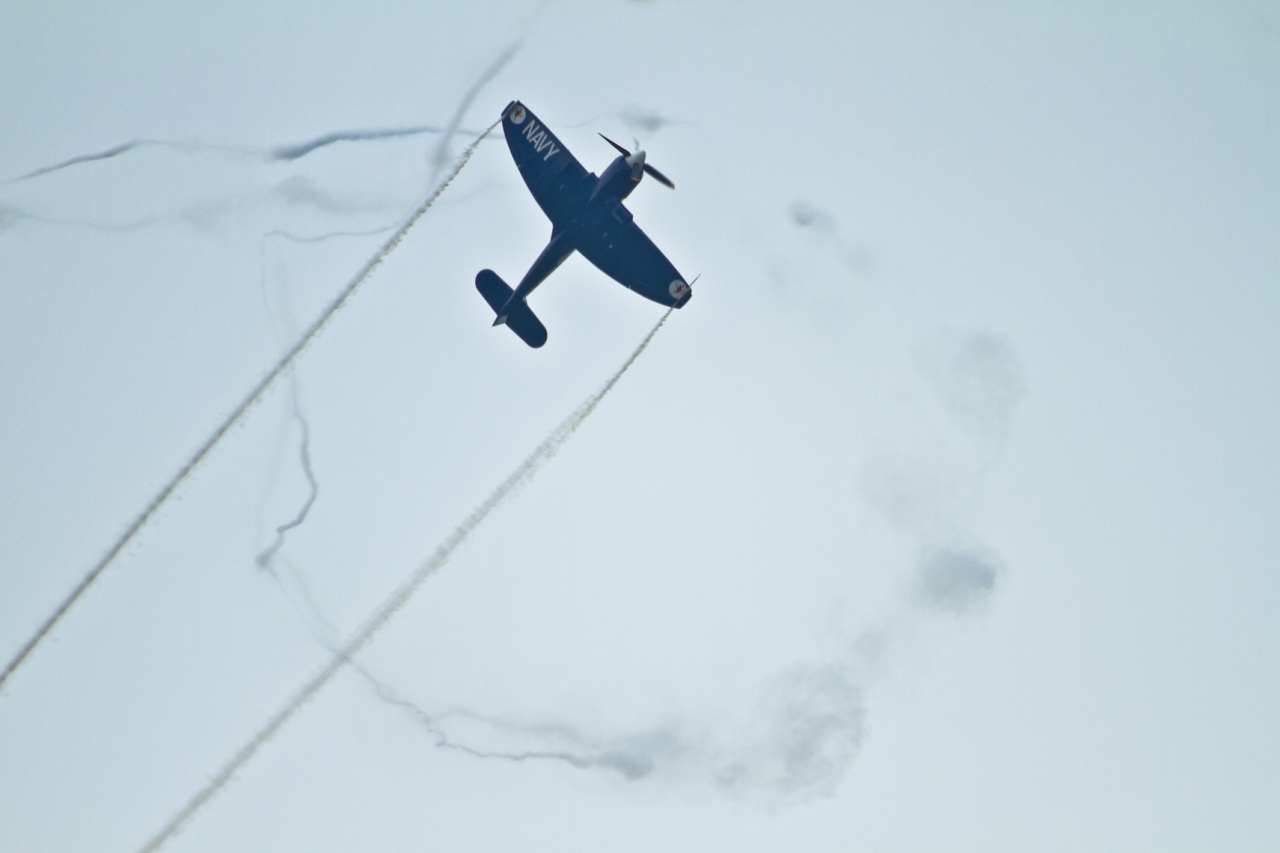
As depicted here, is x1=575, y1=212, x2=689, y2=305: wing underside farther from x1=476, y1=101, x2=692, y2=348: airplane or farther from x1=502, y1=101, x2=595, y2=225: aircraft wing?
x1=502, y1=101, x2=595, y2=225: aircraft wing

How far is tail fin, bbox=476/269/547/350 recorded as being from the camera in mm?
51656

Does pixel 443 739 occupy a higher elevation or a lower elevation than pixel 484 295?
lower

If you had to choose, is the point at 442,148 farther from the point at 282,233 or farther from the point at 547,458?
the point at 547,458

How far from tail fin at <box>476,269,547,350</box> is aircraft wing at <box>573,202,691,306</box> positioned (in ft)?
15.9

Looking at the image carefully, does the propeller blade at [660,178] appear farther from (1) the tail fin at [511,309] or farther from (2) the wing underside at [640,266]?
(1) the tail fin at [511,309]

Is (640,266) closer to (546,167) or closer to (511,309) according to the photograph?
(546,167)

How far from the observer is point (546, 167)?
48.5 metres

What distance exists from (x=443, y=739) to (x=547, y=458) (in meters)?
→ 15.3

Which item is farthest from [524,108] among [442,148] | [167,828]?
[167,828]

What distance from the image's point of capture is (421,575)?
146 ft

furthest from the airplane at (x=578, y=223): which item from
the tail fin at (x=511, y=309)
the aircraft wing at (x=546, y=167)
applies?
the tail fin at (x=511, y=309)

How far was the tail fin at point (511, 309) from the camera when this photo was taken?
51656 mm

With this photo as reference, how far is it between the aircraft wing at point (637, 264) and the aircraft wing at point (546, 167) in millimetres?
1713

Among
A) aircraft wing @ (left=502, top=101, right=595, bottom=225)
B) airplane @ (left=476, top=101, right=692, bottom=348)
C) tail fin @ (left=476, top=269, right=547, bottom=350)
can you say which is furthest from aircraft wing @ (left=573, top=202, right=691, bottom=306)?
tail fin @ (left=476, top=269, right=547, bottom=350)
